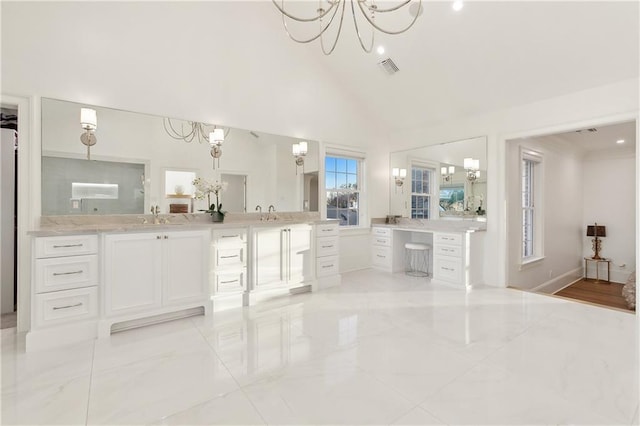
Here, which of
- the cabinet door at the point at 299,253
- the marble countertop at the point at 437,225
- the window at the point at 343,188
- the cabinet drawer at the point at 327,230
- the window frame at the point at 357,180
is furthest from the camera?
the window at the point at 343,188

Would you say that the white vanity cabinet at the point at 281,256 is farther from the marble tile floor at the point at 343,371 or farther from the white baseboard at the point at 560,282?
the white baseboard at the point at 560,282

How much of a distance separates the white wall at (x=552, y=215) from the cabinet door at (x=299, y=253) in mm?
2923

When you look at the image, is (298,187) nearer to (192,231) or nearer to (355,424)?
(192,231)

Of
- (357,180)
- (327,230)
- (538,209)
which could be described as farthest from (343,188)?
(538,209)

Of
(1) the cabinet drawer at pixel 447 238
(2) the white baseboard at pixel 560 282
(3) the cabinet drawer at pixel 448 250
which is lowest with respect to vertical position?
(2) the white baseboard at pixel 560 282

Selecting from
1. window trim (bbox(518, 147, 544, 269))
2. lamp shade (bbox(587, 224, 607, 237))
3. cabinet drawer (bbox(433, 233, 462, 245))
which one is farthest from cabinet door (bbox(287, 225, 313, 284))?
lamp shade (bbox(587, 224, 607, 237))

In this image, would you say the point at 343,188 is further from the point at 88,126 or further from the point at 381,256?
the point at 88,126

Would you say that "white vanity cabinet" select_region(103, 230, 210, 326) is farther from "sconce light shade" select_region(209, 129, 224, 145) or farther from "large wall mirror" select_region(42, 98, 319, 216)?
"sconce light shade" select_region(209, 129, 224, 145)

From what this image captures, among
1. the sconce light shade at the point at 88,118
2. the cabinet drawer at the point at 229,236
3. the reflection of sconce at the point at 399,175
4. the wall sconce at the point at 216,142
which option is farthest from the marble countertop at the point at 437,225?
the sconce light shade at the point at 88,118

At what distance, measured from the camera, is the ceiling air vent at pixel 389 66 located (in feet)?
14.0

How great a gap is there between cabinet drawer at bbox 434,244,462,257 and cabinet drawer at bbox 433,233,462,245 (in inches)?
2.4

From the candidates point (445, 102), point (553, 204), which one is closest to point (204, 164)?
point (445, 102)

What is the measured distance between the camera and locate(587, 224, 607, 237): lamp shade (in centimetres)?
604

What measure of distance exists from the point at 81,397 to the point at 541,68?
203 inches
